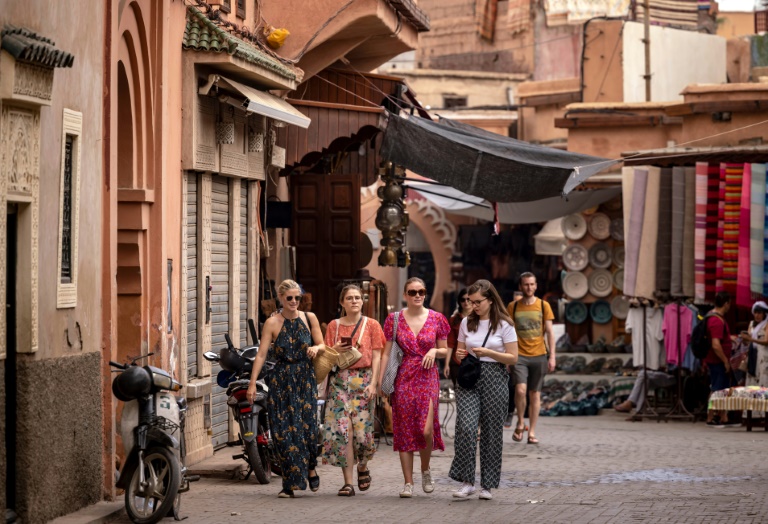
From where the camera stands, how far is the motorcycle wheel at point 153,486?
1009cm

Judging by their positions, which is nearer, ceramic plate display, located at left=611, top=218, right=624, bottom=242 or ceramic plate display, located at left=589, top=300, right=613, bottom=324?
ceramic plate display, located at left=611, top=218, right=624, bottom=242

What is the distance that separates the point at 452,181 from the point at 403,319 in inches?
235

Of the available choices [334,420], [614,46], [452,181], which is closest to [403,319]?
[334,420]

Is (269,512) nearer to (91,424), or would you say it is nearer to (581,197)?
(91,424)

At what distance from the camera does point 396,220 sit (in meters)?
20.7

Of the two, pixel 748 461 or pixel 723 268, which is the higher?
pixel 723 268

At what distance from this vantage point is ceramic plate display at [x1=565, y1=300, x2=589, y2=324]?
29.3 meters

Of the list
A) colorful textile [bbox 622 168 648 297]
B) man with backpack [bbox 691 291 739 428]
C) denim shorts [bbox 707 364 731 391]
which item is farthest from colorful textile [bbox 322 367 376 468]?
colorful textile [bbox 622 168 648 297]

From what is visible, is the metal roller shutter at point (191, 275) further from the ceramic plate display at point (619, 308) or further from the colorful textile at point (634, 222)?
the ceramic plate display at point (619, 308)

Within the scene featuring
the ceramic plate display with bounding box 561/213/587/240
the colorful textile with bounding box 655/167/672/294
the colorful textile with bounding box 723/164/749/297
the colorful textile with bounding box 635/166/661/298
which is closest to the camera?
the colorful textile with bounding box 723/164/749/297

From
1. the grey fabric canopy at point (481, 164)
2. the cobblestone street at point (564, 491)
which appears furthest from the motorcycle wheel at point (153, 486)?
the grey fabric canopy at point (481, 164)

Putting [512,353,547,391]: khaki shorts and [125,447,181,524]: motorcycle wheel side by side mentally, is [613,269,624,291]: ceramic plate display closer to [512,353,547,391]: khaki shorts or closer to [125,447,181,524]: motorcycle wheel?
[512,353,547,391]: khaki shorts

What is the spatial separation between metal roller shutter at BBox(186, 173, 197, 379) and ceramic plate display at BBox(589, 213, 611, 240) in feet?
48.5

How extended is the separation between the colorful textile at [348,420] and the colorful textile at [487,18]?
37.7 metres
